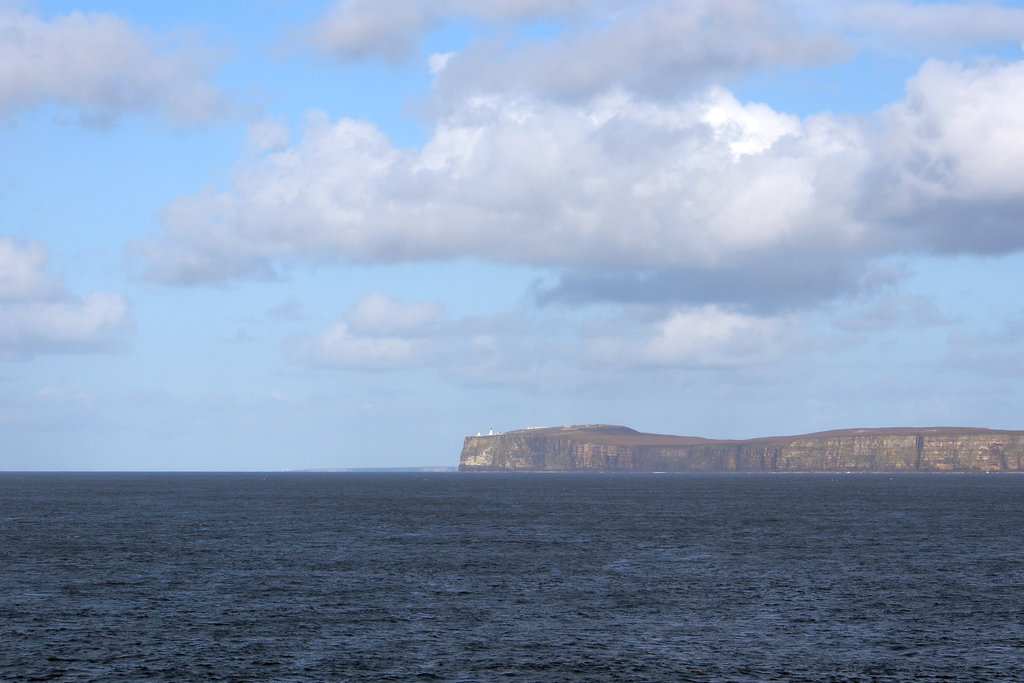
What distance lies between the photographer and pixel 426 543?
379ft

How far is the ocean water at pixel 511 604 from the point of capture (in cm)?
5406

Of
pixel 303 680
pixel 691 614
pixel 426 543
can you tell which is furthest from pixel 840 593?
pixel 426 543

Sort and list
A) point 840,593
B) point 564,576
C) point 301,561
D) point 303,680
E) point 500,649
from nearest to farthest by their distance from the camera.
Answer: point 303,680
point 500,649
point 840,593
point 564,576
point 301,561

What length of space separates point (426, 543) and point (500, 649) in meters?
58.3

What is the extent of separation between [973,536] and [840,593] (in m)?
56.6

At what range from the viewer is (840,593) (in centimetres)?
7750

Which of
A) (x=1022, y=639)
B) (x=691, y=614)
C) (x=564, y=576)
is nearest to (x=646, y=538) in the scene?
(x=564, y=576)

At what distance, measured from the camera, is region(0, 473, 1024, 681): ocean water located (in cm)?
5406

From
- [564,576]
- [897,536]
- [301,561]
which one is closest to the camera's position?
[564,576]

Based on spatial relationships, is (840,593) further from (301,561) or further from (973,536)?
(973,536)

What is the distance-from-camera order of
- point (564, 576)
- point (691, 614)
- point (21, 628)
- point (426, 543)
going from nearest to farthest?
point (21, 628) → point (691, 614) → point (564, 576) → point (426, 543)

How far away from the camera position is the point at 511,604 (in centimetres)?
7238

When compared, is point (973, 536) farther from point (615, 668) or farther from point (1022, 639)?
point (615, 668)

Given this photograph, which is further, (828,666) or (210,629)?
(210,629)
